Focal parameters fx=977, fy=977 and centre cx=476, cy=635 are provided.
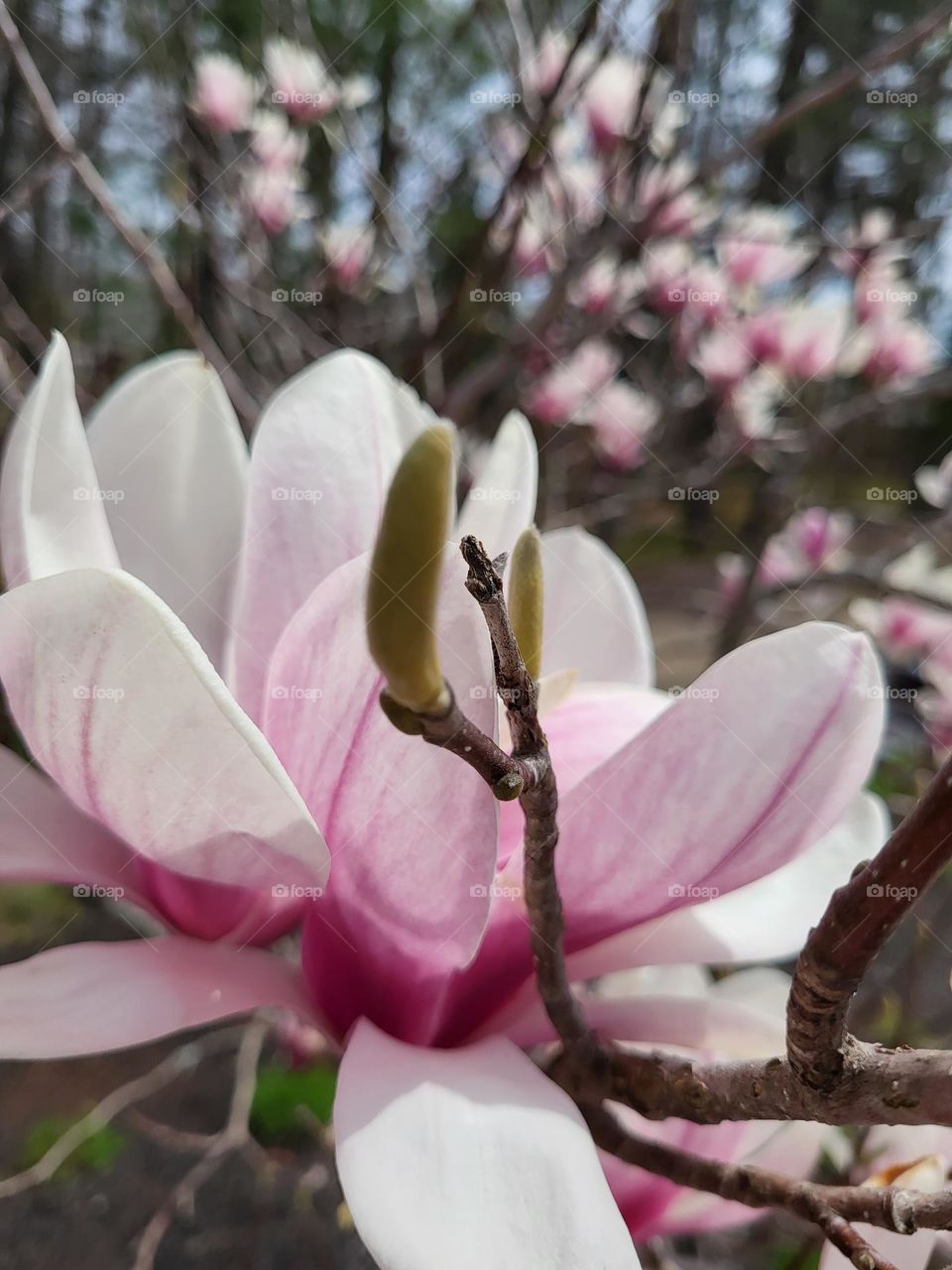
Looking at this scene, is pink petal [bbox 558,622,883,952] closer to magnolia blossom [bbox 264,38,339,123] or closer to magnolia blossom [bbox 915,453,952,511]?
magnolia blossom [bbox 915,453,952,511]

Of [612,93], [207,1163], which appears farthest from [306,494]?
[612,93]

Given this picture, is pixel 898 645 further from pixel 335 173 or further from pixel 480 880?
pixel 480 880

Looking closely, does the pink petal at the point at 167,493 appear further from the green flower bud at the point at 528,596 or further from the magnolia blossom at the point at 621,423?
the magnolia blossom at the point at 621,423

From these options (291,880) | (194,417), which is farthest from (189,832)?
(194,417)
